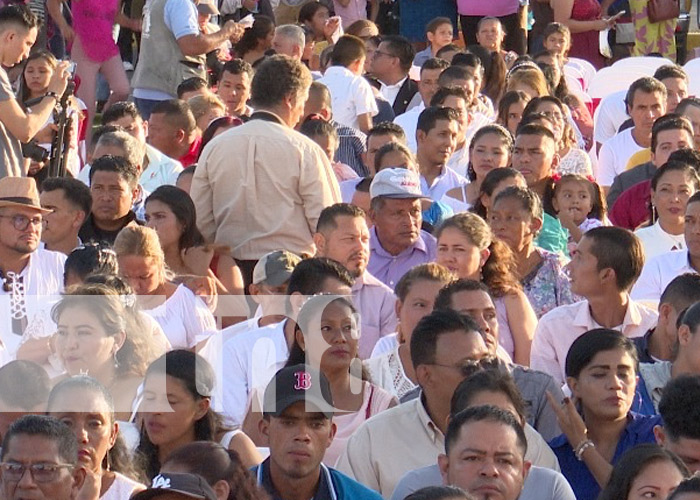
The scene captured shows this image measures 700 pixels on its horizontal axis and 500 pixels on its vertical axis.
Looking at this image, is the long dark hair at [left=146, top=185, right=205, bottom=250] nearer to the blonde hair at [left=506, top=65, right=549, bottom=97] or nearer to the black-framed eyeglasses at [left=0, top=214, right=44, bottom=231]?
the black-framed eyeglasses at [left=0, top=214, right=44, bottom=231]

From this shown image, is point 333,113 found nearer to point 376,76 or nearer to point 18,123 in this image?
point 376,76

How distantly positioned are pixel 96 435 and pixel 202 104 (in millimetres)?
5369

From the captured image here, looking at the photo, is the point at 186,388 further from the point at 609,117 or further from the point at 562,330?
the point at 609,117

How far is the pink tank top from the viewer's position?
12.7m

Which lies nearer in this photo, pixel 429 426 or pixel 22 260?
pixel 429 426

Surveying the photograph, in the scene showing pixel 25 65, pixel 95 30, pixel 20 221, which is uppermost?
pixel 95 30

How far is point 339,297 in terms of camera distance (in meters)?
6.52

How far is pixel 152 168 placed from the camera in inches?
373

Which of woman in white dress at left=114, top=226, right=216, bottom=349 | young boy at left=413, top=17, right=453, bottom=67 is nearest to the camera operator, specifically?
woman in white dress at left=114, top=226, right=216, bottom=349

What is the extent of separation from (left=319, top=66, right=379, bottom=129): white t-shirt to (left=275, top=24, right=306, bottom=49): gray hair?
105cm

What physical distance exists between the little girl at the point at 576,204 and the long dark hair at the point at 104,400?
157 inches

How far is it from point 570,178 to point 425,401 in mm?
3542

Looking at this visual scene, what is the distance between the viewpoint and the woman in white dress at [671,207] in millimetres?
8672

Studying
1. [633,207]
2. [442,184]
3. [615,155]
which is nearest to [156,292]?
[442,184]
